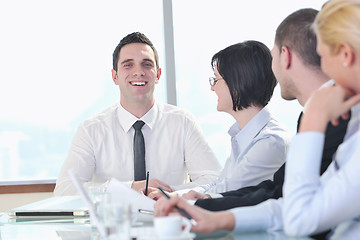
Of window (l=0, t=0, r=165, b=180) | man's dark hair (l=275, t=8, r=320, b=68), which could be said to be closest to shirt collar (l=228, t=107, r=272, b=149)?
man's dark hair (l=275, t=8, r=320, b=68)

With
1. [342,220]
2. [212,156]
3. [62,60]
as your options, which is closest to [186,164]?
[212,156]

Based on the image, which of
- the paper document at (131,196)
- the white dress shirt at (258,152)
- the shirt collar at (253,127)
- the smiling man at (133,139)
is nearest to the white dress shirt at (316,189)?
the paper document at (131,196)

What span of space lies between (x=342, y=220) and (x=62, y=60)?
10.9 ft

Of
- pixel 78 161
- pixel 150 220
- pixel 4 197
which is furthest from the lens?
pixel 4 197

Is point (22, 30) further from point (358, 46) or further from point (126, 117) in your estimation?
point (358, 46)

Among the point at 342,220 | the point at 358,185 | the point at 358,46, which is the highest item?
the point at 358,46

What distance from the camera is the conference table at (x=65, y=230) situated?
1492mm

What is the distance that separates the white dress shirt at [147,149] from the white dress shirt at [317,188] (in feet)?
6.20

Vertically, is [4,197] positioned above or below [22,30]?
below

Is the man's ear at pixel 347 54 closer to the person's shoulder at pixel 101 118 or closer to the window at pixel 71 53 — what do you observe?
the person's shoulder at pixel 101 118

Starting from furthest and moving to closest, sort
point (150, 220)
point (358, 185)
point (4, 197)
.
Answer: point (4, 197), point (150, 220), point (358, 185)

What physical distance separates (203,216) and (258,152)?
904mm

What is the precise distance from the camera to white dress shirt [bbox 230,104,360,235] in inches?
51.3

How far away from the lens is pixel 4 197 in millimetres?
4246
